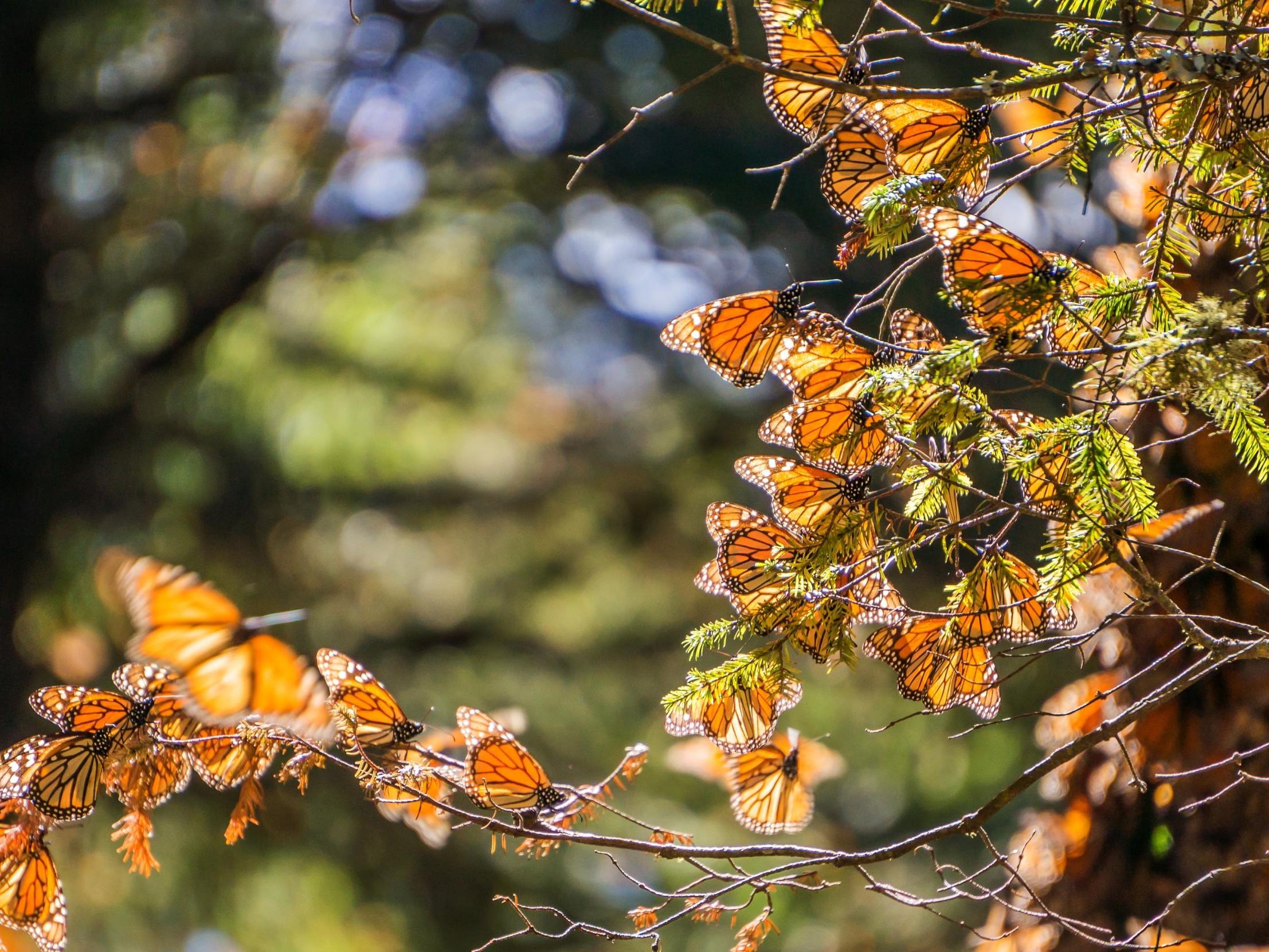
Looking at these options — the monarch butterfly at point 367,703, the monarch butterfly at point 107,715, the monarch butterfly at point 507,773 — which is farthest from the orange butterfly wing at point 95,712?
the monarch butterfly at point 507,773

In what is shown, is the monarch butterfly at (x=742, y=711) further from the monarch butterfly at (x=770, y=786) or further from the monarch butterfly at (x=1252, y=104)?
the monarch butterfly at (x=1252, y=104)

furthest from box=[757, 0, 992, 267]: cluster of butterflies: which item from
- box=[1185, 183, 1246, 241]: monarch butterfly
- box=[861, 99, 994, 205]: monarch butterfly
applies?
box=[1185, 183, 1246, 241]: monarch butterfly

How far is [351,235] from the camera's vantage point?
2455mm

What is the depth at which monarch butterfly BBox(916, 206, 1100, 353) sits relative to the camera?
43 cm

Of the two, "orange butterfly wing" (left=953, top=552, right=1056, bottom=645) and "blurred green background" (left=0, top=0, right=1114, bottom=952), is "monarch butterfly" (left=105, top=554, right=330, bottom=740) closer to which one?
"orange butterfly wing" (left=953, top=552, right=1056, bottom=645)

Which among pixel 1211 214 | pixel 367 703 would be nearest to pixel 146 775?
pixel 367 703

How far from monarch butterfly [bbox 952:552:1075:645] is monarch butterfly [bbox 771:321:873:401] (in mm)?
132

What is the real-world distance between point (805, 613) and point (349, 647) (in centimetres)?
192

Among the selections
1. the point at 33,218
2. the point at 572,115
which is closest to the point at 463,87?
the point at 572,115

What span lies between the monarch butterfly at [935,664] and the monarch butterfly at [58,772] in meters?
0.54

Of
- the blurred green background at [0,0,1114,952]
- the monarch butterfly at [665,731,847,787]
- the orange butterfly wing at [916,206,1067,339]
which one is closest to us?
the orange butterfly wing at [916,206,1067,339]

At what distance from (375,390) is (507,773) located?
6.19 ft

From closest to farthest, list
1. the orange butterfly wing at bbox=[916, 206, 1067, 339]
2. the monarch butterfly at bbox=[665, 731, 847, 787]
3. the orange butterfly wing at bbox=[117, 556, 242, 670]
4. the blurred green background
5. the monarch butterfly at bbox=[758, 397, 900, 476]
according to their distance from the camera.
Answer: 1. the orange butterfly wing at bbox=[916, 206, 1067, 339]
2. the monarch butterfly at bbox=[758, 397, 900, 476]
3. the orange butterfly wing at bbox=[117, 556, 242, 670]
4. the monarch butterfly at bbox=[665, 731, 847, 787]
5. the blurred green background

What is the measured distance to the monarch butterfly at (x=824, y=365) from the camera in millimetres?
573
